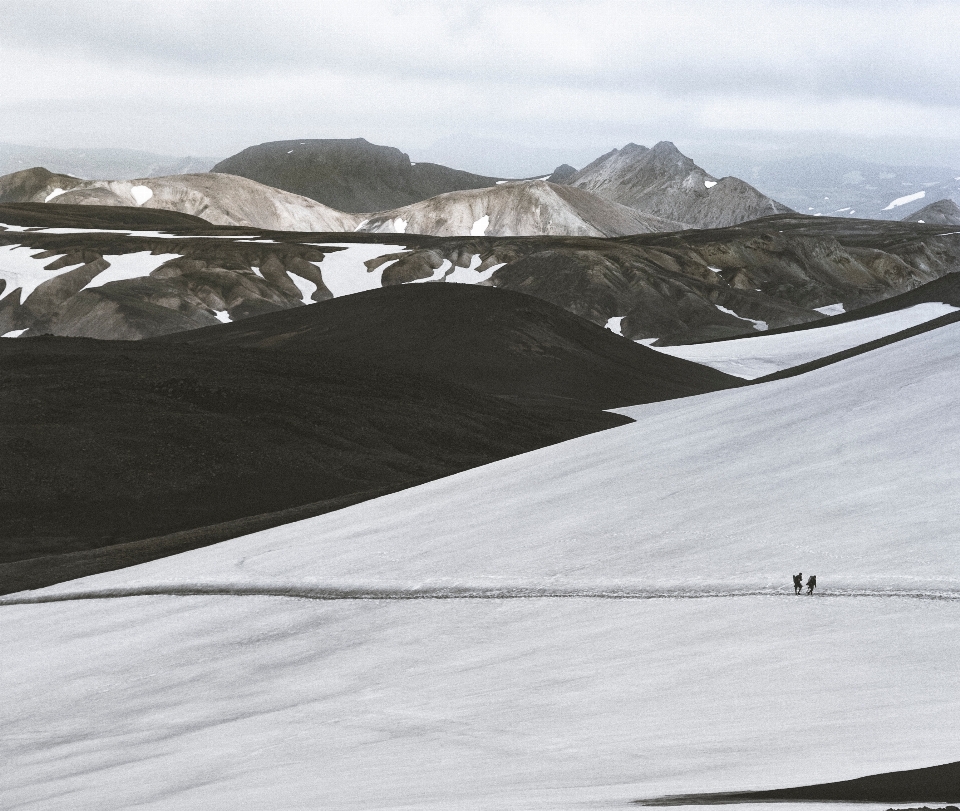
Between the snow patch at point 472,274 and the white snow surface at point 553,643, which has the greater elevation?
the snow patch at point 472,274

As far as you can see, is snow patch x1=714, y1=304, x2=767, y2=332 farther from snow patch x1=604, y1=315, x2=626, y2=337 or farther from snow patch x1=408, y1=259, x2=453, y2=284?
snow patch x1=408, y1=259, x2=453, y2=284

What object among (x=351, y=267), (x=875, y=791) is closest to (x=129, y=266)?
(x=351, y=267)

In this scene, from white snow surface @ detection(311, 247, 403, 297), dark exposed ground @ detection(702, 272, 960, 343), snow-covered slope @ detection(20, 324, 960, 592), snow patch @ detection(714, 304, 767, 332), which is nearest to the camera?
snow-covered slope @ detection(20, 324, 960, 592)

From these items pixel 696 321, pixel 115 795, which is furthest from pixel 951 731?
pixel 696 321

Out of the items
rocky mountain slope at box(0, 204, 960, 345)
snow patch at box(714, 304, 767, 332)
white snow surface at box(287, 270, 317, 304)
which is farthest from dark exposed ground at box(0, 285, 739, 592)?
snow patch at box(714, 304, 767, 332)

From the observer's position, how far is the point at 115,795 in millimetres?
15430

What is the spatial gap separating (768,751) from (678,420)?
27258 mm

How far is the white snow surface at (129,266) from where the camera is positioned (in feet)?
422

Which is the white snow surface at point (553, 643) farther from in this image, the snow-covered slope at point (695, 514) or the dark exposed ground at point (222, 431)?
the dark exposed ground at point (222, 431)

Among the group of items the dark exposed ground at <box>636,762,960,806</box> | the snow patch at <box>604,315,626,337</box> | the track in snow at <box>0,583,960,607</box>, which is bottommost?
the track in snow at <box>0,583,960,607</box>

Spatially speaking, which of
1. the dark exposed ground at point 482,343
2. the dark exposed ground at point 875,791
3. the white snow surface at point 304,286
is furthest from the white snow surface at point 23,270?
the dark exposed ground at point 875,791

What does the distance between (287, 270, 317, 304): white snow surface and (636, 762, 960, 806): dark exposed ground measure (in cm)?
12561

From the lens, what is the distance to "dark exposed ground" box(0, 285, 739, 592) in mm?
40344

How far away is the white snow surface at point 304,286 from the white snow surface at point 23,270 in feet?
75.1
